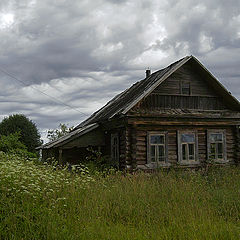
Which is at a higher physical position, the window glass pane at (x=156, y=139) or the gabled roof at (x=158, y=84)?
the gabled roof at (x=158, y=84)

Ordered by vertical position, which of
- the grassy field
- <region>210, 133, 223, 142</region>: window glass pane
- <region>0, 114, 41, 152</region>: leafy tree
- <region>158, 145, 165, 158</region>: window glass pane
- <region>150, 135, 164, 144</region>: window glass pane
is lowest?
the grassy field

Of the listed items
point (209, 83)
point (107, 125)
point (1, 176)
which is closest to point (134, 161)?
point (107, 125)

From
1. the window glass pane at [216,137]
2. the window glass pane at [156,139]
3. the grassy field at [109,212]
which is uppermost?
the window glass pane at [216,137]

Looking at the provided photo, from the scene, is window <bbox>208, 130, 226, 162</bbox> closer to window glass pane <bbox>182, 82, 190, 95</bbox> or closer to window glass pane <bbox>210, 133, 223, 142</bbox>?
window glass pane <bbox>210, 133, 223, 142</bbox>

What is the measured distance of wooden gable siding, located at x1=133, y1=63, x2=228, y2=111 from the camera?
15938 millimetres

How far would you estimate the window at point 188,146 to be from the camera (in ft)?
53.3

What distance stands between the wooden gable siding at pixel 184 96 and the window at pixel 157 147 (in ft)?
4.42

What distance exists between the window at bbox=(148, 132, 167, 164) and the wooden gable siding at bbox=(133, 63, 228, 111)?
4.42ft

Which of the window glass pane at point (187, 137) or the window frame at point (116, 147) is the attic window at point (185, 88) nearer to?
the window glass pane at point (187, 137)

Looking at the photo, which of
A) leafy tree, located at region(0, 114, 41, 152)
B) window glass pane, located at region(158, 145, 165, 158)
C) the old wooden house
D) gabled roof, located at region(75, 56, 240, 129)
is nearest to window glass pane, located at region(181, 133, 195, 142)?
the old wooden house

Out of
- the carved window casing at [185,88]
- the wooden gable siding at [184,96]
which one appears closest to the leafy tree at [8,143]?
the wooden gable siding at [184,96]

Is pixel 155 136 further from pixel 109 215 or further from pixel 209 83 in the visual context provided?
pixel 109 215

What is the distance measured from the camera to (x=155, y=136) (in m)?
15.8

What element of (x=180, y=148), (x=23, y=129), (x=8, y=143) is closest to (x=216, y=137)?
(x=180, y=148)
